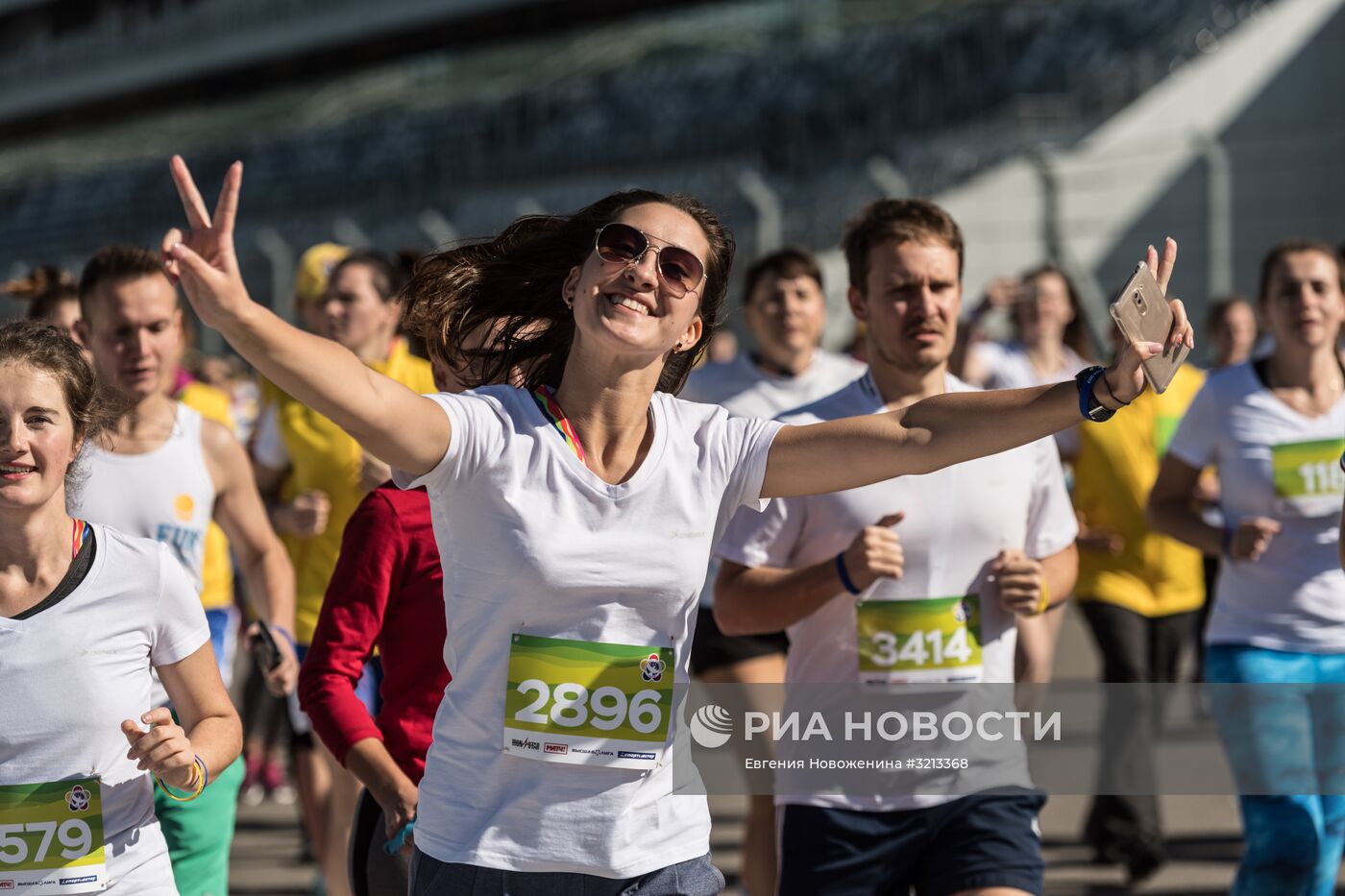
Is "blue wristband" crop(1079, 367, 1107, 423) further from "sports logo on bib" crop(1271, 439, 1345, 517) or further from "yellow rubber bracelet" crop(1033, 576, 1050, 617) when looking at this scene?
"sports logo on bib" crop(1271, 439, 1345, 517)

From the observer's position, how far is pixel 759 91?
94.9 ft

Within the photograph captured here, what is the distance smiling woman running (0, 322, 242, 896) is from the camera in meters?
2.97

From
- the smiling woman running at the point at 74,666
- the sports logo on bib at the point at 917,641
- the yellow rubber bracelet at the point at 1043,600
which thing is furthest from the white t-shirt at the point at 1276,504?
the smiling woman running at the point at 74,666

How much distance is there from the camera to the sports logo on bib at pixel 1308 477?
4.83 metres

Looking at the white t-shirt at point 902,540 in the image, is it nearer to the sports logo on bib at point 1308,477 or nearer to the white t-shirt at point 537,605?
the white t-shirt at point 537,605

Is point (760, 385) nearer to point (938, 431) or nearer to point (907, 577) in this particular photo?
point (907, 577)

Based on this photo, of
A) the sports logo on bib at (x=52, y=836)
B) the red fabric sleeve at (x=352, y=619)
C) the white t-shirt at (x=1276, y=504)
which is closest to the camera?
the sports logo on bib at (x=52, y=836)

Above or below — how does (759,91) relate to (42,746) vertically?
above

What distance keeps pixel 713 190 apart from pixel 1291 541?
12947 millimetres

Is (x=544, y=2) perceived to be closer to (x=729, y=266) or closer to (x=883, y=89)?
(x=883, y=89)

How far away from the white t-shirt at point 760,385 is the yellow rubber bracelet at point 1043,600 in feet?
7.68

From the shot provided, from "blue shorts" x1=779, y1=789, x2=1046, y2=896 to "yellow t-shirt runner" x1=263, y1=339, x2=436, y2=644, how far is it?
229 centimetres

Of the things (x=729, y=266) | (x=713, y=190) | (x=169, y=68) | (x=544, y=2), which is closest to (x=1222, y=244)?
(x=713, y=190)

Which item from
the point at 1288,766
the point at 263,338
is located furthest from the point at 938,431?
the point at 1288,766
